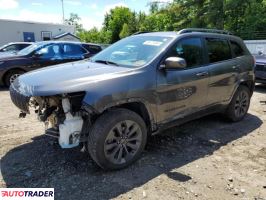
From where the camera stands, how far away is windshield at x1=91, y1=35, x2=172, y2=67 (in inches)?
171

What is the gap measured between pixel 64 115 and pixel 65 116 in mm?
66

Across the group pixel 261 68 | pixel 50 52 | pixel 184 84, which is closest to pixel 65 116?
pixel 184 84

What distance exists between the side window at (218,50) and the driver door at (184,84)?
26cm

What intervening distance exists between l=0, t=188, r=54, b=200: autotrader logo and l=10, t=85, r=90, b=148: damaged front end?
0.57 metres

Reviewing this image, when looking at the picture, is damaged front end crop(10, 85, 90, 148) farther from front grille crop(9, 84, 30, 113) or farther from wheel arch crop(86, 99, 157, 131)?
wheel arch crop(86, 99, 157, 131)

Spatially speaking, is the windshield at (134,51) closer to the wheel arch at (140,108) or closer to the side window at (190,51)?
the side window at (190,51)

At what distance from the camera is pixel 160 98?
4.20 m

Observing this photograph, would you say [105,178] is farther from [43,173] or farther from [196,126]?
[196,126]

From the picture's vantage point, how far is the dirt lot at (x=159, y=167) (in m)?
3.49

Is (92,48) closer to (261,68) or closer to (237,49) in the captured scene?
(261,68)

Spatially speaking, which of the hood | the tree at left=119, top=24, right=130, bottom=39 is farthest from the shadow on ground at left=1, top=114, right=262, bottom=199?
the tree at left=119, top=24, right=130, bottom=39

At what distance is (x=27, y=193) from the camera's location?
3.31 m

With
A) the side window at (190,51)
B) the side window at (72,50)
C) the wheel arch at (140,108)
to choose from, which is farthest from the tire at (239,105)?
the side window at (72,50)

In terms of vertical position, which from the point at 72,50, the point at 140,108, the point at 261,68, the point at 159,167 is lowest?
the point at 159,167
